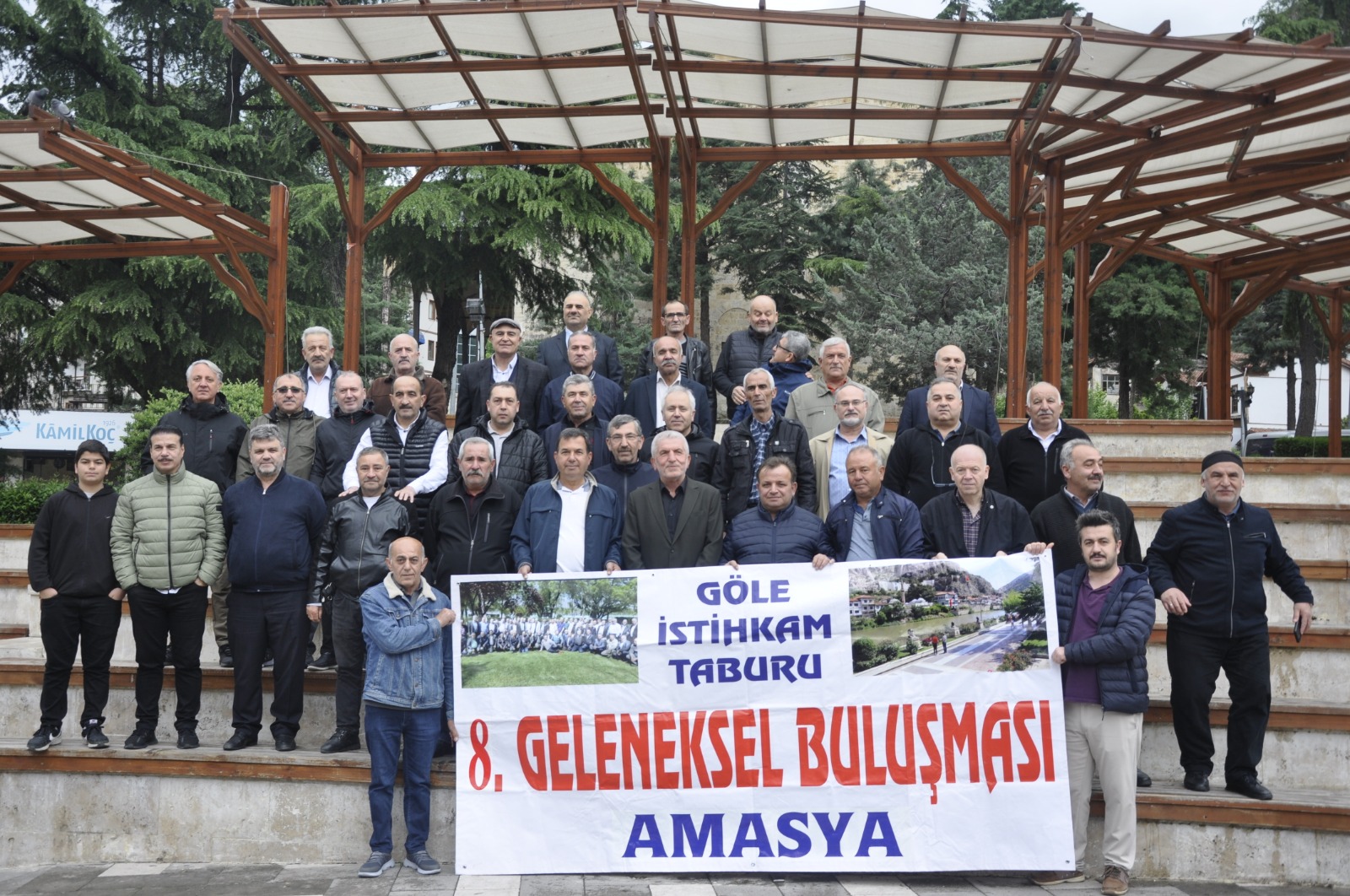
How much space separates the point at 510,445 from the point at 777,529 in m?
1.86

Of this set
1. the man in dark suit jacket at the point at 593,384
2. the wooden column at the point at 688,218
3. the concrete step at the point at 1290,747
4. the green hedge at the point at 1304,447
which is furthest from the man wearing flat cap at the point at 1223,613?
the green hedge at the point at 1304,447

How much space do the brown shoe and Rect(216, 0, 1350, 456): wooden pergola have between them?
6.43 meters

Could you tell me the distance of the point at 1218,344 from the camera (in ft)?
65.9

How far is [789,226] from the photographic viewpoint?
101ft

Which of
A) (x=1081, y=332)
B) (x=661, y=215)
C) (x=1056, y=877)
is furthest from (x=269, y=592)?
(x=1081, y=332)

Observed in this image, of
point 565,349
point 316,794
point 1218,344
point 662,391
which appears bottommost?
point 316,794

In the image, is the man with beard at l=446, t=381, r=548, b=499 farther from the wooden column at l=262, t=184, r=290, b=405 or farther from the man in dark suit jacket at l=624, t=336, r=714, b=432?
the wooden column at l=262, t=184, r=290, b=405

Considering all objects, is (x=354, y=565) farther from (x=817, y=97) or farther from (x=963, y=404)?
(x=817, y=97)

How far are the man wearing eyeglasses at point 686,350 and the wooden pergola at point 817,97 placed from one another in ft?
7.86

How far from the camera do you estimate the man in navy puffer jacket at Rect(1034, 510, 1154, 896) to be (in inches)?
233

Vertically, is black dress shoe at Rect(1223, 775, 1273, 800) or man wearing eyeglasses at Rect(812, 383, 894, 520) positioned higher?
man wearing eyeglasses at Rect(812, 383, 894, 520)

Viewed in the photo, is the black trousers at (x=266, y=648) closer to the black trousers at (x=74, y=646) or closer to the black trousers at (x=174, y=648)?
the black trousers at (x=174, y=648)

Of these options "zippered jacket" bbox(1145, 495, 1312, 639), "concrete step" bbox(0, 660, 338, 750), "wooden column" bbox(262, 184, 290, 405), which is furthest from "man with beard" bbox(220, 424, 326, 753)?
"wooden column" bbox(262, 184, 290, 405)

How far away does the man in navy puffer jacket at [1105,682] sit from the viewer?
591cm
